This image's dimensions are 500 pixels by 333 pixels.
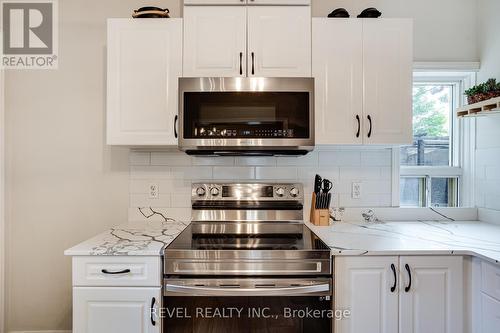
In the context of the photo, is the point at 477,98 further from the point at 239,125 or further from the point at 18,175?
the point at 18,175

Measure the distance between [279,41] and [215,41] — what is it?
363 mm

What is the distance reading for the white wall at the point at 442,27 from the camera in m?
2.17

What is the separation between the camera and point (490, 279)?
1350mm

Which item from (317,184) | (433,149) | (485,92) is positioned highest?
(485,92)

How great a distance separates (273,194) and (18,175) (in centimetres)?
173

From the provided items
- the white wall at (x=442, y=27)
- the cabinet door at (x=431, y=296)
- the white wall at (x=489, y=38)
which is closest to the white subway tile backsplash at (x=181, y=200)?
the cabinet door at (x=431, y=296)

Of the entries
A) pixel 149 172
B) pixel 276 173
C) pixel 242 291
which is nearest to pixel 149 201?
pixel 149 172

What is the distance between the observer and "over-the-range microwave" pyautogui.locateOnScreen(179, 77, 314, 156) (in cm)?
171

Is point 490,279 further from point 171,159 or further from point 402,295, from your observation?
point 171,159

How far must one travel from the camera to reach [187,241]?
160 cm

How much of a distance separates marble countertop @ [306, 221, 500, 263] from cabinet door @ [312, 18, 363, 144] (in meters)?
0.52

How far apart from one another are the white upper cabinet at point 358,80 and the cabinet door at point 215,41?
44 cm

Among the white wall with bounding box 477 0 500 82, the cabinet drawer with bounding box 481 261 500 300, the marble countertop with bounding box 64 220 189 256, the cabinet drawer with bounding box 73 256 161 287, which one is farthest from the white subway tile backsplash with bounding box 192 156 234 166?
the white wall with bounding box 477 0 500 82

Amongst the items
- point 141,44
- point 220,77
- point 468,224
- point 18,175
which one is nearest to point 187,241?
point 220,77
